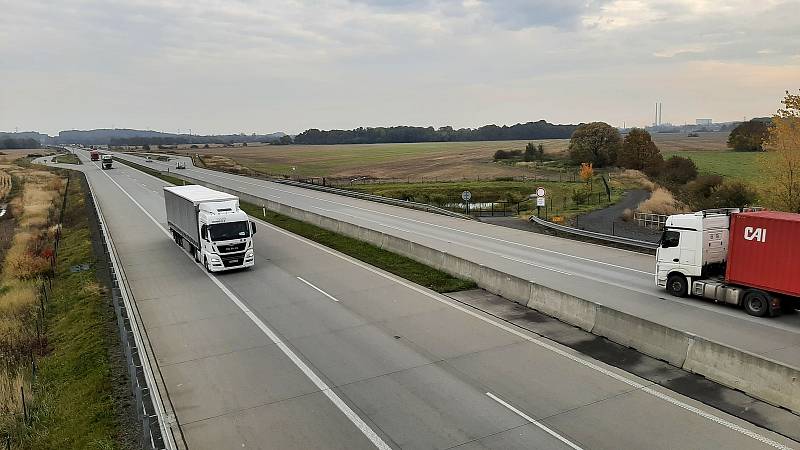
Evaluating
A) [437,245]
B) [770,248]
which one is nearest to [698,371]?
[770,248]

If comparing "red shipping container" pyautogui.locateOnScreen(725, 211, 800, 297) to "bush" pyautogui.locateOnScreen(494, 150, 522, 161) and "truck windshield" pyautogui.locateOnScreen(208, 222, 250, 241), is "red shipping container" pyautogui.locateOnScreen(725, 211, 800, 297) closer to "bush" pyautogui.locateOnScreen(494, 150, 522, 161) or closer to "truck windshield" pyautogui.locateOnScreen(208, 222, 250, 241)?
"truck windshield" pyautogui.locateOnScreen(208, 222, 250, 241)

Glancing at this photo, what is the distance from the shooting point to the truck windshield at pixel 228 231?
79.3 ft

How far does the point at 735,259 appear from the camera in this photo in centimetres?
1842

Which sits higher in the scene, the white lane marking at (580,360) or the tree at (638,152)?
the tree at (638,152)

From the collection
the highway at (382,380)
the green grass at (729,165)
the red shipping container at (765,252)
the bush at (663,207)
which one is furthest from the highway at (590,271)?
the green grass at (729,165)

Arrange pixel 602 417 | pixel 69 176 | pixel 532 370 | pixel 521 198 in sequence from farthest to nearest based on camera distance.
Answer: pixel 69 176
pixel 521 198
pixel 532 370
pixel 602 417

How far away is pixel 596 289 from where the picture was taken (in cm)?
2155

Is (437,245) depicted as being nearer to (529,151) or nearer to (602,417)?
(602,417)

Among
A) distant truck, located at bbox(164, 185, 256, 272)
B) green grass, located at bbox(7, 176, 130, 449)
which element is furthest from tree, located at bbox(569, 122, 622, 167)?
green grass, located at bbox(7, 176, 130, 449)

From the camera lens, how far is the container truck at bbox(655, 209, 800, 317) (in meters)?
17.2

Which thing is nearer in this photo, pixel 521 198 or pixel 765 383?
pixel 765 383

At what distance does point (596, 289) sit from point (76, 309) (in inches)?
760

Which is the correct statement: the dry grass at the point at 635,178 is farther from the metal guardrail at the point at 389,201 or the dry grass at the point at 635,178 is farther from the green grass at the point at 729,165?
the metal guardrail at the point at 389,201

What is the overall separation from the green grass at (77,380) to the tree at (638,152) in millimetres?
74814
